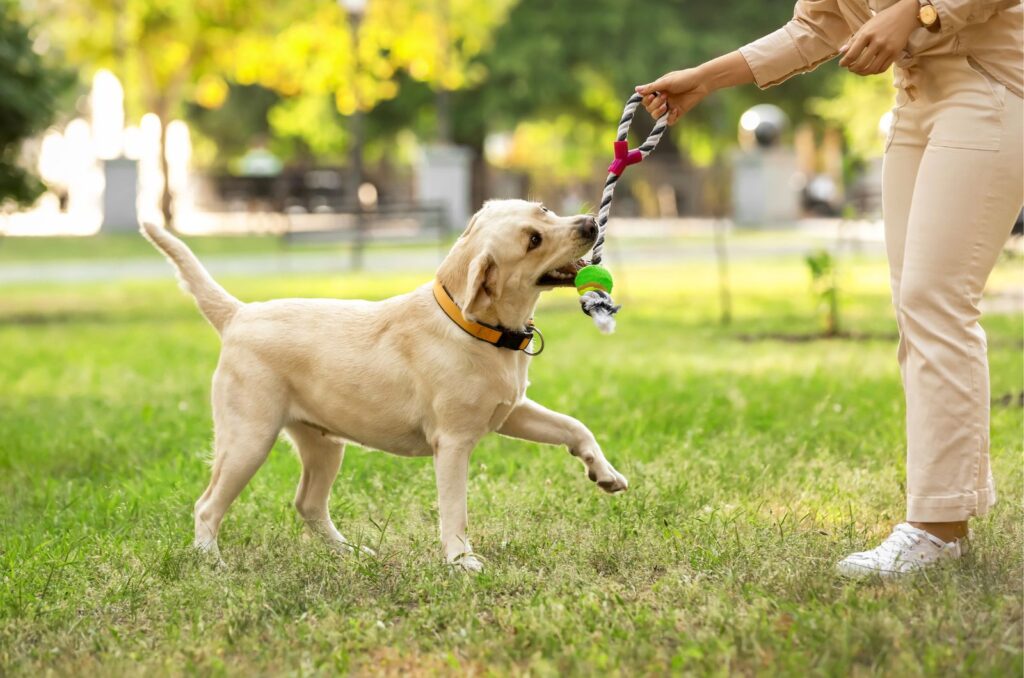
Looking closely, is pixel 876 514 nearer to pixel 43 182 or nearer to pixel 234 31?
pixel 43 182

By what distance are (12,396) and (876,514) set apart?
6.39m

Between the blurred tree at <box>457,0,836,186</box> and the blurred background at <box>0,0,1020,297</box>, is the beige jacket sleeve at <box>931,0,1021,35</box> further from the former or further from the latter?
the blurred tree at <box>457,0,836,186</box>

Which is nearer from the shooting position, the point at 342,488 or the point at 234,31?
→ the point at 342,488

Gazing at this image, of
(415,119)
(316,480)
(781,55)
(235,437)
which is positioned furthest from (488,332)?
(415,119)

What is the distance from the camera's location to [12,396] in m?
9.30

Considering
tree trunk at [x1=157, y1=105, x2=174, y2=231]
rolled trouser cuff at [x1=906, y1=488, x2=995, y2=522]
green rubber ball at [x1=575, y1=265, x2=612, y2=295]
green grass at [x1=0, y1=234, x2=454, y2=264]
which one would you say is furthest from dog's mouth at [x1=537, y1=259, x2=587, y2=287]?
tree trunk at [x1=157, y1=105, x2=174, y2=231]

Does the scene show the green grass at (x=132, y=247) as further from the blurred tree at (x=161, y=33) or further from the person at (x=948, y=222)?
the person at (x=948, y=222)

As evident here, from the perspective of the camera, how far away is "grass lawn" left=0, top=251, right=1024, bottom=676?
3.65 meters

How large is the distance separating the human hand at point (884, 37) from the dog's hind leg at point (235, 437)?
91.4 inches

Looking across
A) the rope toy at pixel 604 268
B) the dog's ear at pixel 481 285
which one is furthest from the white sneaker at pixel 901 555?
the dog's ear at pixel 481 285

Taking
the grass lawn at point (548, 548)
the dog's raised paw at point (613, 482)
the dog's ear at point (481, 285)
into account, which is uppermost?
the dog's ear at point (481, 285)

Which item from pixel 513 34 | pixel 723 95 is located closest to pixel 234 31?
pixel 513 34

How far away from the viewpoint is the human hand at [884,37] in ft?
13.5

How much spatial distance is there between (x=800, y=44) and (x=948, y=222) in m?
0.95
